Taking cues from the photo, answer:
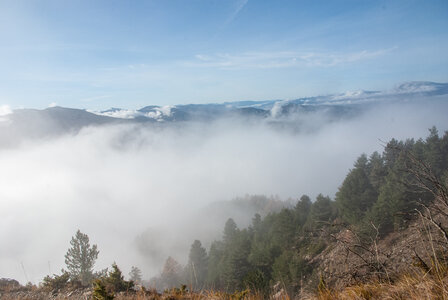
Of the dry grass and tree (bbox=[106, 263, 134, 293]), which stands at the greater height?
the dry grass

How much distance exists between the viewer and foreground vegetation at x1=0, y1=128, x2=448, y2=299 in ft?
11.5

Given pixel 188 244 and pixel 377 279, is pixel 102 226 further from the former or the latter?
pixel 377 279

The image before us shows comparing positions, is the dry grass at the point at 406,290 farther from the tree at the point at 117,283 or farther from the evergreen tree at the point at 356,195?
the evergreen tree at the point at 356,195

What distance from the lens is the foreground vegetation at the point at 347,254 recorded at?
3.50 meters

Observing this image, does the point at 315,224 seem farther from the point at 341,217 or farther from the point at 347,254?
the point at 347,254

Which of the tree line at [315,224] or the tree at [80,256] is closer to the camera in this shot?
the tree line at [315,224]

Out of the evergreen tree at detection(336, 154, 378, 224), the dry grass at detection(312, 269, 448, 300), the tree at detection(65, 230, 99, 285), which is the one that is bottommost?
the tree at detection(65, 230, 99, 285)

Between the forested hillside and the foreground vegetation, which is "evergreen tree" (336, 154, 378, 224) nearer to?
the forested hillside

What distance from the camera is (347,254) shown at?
383 centimetres

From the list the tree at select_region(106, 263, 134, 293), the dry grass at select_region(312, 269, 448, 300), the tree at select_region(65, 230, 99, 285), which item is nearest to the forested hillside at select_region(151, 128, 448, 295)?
Answer: the tree at select_region(65, 230, 99, 285)

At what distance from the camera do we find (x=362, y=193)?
1049 inches

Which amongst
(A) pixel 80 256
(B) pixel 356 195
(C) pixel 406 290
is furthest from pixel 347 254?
(B) pixel 356 195

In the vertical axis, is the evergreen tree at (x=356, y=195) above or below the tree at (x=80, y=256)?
above

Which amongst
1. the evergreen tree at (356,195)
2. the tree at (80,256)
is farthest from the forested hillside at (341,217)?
the tree at (80,256)
